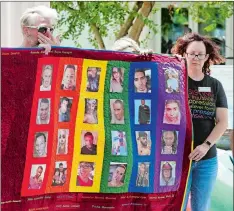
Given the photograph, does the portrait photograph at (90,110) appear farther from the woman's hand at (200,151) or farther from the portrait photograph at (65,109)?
the woman's hand at (200,151)

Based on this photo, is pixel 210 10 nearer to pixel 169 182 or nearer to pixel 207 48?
pixel 207 48

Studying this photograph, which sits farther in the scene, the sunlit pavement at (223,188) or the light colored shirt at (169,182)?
the sunlit pavement at (223,188)

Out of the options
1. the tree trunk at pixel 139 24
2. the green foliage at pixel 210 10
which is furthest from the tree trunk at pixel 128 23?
the green foliage at pixel 210 10

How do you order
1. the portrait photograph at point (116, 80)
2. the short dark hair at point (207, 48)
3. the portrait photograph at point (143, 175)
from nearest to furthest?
the portrait photograph at point (116, 80)
the portrait photograph at point (143, 175)
the short dark hair at point (207, 48)

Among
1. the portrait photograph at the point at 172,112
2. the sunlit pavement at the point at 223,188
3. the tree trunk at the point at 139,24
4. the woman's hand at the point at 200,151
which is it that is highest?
the tree trunk at the point at 139,24

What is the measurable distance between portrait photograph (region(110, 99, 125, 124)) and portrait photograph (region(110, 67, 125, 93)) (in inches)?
2.4

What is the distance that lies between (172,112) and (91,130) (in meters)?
0.48

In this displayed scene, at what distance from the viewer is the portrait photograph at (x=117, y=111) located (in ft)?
14.1

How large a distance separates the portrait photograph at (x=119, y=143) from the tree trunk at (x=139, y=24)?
4.60m

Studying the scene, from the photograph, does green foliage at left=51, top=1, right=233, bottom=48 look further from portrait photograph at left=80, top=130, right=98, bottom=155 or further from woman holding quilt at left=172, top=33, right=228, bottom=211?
portrait photograph at left=80, top=130, right=98, bottom=155

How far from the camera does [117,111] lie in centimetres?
432

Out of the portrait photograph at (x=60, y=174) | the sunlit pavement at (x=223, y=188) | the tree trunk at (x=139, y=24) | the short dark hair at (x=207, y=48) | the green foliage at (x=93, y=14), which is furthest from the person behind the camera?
the tree trunk at (x=139, y=24)

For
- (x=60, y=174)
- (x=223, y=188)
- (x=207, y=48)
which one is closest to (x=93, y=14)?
(x=223, y=188)

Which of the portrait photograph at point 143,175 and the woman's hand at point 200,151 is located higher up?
the woman's hand at point 200,151
